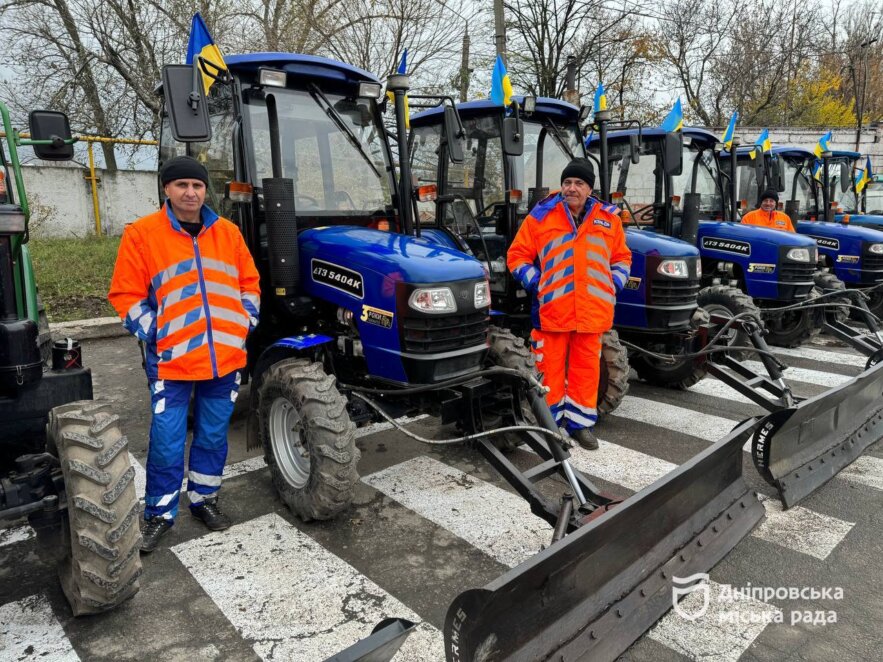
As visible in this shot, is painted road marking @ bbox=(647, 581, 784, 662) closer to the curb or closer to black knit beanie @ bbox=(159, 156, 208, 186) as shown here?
black knit beanie @ bbox=(159, 156, 208, 186)

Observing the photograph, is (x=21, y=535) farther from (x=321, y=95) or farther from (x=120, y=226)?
(x=120, y=226)

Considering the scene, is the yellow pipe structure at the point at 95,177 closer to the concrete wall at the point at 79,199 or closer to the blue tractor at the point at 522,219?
the concrete wall at the point at 79,199

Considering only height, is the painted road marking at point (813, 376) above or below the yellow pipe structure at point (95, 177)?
below

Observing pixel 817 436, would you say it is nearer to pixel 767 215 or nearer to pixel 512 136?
pixel 512 136

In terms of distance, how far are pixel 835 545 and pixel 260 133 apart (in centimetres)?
433

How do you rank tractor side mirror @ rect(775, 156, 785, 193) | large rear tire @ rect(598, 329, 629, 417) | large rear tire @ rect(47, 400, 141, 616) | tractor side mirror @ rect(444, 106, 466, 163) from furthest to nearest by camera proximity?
tractor side mirror @ rect(775, 156, 785, 193), large rear tire @ rect(598, 329, 629, 417), tractor side mirror @ rect(444, 106, 466, 163), large rear tire @ rect(47, 400, 141, 616)

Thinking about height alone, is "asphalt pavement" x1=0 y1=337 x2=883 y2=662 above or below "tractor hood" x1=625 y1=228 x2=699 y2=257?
below

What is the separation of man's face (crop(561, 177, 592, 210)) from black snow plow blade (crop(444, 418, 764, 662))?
6.55ft

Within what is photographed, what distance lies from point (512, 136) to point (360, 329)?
2.29 meters

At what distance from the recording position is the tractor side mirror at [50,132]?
3.29 metres

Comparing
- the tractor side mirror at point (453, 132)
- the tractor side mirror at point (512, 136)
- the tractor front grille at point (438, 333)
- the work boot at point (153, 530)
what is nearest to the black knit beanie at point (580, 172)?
the tractor side mirror at point (512, 136)

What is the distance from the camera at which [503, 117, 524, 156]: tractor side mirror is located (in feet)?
17.3

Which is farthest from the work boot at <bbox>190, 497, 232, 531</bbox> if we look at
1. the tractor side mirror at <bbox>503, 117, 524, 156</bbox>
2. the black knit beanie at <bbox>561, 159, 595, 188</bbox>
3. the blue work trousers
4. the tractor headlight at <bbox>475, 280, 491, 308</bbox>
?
the tractor side mirror at <bbox>503, 117, 524, 156</bbox>

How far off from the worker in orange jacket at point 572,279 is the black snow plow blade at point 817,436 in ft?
4.34
